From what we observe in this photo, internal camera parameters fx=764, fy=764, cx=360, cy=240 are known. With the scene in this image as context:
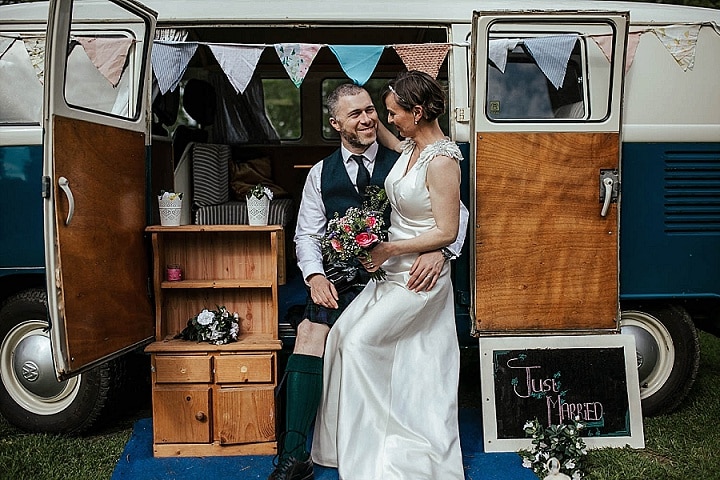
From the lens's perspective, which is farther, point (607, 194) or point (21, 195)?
point (21, 195)

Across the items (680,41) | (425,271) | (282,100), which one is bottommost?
(425,271)

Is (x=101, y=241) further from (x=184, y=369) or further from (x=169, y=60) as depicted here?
(x=169, y=60)

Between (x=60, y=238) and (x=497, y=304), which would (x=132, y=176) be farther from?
(x=497, y=304)

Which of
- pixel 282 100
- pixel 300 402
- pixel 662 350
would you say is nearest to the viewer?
pixel 300 402

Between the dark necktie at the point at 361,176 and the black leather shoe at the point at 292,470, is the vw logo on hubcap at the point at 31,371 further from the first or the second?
the dark necktie at the point at 361,176

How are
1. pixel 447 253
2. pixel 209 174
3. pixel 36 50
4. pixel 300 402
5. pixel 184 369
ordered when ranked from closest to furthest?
1. pixel 300 402
2. pixel 447 253
3. pixel 184 369
4. pixel 36 50
5. pixel 209 174

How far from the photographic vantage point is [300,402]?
147 inches

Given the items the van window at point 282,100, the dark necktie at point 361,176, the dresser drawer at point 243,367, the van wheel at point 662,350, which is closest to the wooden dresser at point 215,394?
the dresser drawer at point 243,367

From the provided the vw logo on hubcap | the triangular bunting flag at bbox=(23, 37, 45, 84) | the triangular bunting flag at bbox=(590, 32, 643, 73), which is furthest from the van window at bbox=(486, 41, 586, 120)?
the vw logo on hubcap

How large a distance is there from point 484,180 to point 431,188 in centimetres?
51

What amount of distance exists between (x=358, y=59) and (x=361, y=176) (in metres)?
0.67

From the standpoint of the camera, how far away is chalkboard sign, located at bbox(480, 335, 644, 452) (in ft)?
13.7

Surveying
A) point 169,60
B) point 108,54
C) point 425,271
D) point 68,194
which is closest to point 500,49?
point 425,271

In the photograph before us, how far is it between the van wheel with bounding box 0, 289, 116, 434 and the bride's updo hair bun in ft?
7.42
